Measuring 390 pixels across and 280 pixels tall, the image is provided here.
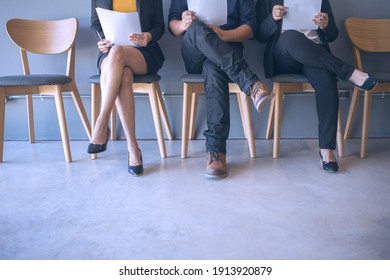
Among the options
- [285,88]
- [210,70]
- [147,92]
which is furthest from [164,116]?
[285,88]

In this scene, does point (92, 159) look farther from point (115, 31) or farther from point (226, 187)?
point (226, 187)

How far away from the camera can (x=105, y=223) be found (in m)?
1.14

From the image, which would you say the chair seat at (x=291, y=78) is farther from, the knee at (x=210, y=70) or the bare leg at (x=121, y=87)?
the bare leg at (x=121, y=87)

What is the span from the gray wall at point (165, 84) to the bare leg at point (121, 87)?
1.79ft

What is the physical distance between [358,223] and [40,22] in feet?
6.40

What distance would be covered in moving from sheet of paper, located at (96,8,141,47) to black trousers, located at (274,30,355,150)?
0.71 meters

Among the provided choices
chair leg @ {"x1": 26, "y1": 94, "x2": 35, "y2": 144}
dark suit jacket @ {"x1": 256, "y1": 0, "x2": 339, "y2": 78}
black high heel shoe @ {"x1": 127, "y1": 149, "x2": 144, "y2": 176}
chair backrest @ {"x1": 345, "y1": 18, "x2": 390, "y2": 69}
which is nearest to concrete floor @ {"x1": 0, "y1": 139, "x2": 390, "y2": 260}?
black high heel shoe @ {"x1": 127, "y1": 149, "x2": 144, "y2": 176}

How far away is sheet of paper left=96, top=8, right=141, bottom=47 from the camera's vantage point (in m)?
1.60

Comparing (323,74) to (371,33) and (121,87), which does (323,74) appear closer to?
(371,33)

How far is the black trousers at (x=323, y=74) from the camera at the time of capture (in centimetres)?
151

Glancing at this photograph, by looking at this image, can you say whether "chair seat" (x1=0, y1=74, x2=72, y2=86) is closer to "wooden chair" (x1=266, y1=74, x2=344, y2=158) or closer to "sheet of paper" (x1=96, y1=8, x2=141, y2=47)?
"sheet of paper" (x1=96, y1=8, x2=141, y2=47)

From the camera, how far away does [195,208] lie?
1225mm

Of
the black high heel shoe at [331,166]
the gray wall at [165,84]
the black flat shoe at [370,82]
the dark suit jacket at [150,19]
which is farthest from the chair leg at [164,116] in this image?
the black flat shoe at [370,82]
